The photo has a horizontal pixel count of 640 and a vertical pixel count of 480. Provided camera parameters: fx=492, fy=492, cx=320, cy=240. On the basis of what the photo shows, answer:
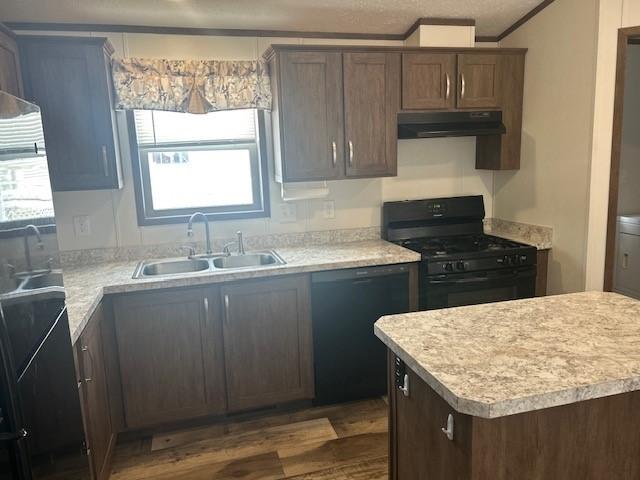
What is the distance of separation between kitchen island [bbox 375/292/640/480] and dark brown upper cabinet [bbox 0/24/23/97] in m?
2.14

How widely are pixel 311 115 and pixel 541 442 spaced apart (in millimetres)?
2255

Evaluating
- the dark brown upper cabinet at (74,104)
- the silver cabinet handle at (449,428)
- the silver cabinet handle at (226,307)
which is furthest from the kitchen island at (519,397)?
the dark brown upper cabinet at (74,104)

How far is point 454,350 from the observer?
1.52 meters

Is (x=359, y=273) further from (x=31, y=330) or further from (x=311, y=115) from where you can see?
(x=31, y=330)

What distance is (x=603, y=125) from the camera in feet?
9.46

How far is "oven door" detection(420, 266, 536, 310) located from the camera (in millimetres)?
3029

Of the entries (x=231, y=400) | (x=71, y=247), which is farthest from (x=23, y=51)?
(x=231, y=400)

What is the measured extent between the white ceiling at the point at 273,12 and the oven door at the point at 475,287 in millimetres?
1675

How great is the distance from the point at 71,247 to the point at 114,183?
0.61m

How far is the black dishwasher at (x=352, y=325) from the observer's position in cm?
291

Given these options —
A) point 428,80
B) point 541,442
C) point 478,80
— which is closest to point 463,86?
point 478,80

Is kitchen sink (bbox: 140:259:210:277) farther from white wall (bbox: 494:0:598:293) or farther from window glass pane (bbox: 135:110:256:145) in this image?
white wall (bbox: 494:0:598:293)

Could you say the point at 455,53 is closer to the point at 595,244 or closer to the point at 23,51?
the point at 595,244

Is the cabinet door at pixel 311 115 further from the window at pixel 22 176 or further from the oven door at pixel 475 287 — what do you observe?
the window at pixel 22 176
